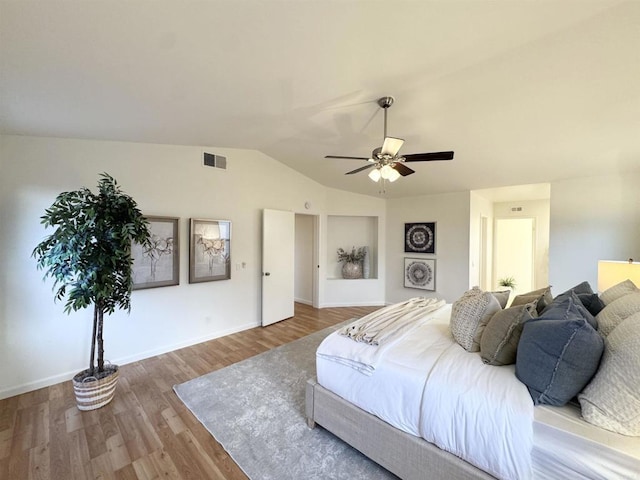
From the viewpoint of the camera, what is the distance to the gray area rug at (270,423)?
172cm

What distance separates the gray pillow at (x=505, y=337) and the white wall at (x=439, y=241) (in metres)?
3.62

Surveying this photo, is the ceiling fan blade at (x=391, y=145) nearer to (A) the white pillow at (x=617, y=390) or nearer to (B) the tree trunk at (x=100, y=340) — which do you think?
(A) the white pillow at (x=617, y=390)

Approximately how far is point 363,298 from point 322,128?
3.93 meters

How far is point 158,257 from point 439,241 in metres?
4.86

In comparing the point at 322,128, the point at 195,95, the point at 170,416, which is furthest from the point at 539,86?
the point at 170,416

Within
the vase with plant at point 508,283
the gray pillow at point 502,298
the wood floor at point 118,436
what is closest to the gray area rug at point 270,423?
the wood floor at point 118,436

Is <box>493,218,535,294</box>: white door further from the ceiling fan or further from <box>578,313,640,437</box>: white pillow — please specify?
<box>578,313,640,437</box>: white pillow

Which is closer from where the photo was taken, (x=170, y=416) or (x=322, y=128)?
(x=170, y=416)

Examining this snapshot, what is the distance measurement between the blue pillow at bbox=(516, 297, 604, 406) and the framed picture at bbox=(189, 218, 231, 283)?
3.65 m

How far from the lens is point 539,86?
218 cm

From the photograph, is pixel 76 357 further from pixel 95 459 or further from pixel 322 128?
pixel 322 128

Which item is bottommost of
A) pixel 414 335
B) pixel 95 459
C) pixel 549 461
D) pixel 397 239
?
pixel 95 459

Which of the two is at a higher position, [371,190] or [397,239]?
[371,190]

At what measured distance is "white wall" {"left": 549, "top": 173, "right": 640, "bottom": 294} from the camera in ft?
11.3
